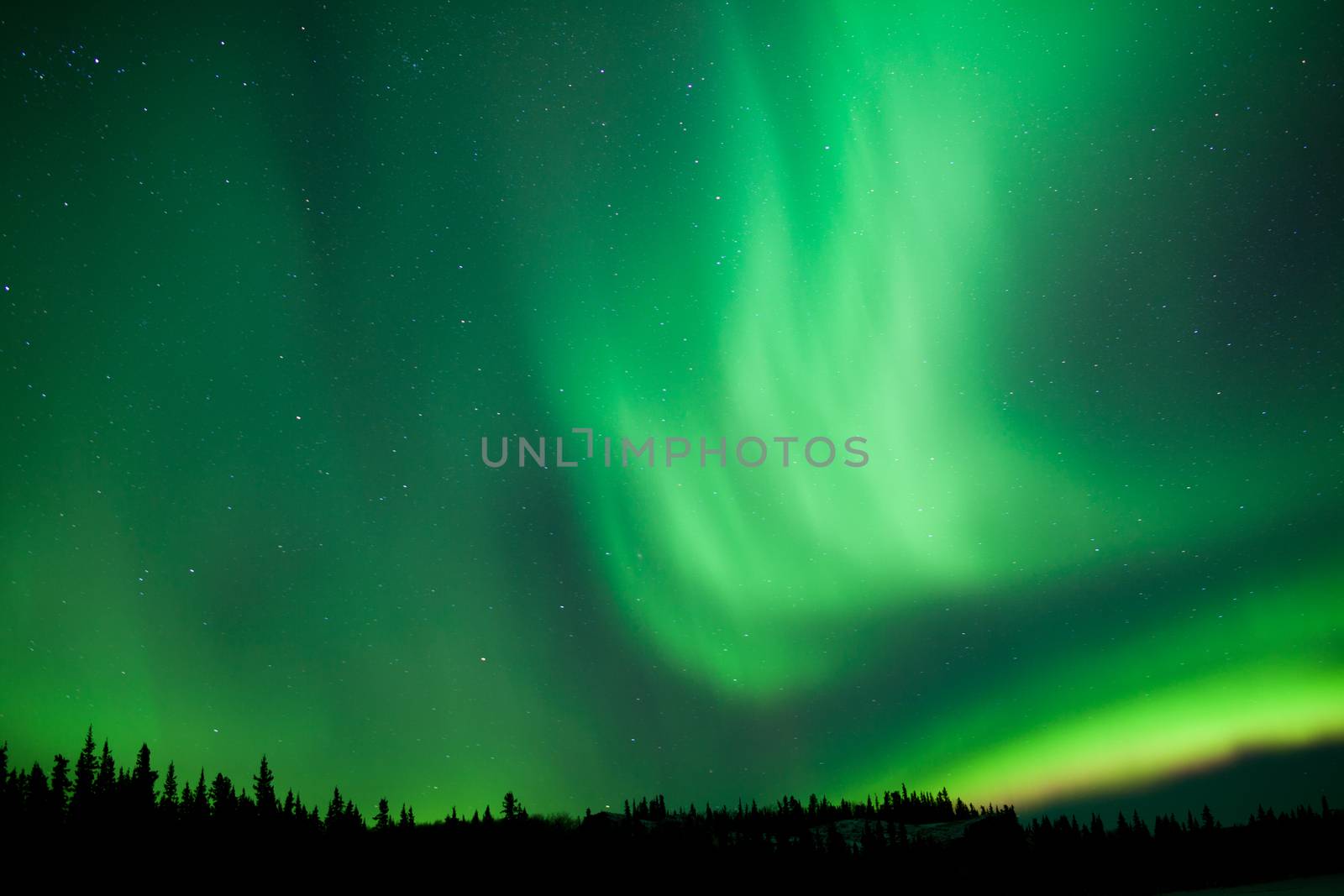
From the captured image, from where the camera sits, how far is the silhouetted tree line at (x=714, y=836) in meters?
70.3

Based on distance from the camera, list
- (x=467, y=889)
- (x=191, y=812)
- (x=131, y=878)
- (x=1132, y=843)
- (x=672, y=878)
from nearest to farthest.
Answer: (x=131, y=878), (x=191, y=812), (x=467, y=889), (x=672, y=878), (x=1132, y=843)

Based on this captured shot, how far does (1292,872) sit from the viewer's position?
159 metres

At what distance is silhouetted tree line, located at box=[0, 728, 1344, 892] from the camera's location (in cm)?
7031

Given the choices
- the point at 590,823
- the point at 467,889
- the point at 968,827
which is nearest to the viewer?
the point at 467,889

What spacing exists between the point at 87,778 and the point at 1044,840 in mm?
139885

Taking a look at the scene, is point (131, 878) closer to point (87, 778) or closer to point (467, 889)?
point (87, 778)

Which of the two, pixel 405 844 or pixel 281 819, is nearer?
pixel 281 819

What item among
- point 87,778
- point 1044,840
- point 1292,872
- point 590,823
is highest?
point 87,778

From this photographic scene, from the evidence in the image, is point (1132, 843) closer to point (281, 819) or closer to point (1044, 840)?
point (1044, 840)

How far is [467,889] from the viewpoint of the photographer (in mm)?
94875

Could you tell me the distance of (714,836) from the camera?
552 ft

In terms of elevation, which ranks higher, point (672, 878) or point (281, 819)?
point (281, 819)

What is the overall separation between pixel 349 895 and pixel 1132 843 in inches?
5411

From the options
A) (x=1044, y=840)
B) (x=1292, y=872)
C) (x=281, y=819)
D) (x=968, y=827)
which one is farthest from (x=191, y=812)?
(x=1292, y=872)
